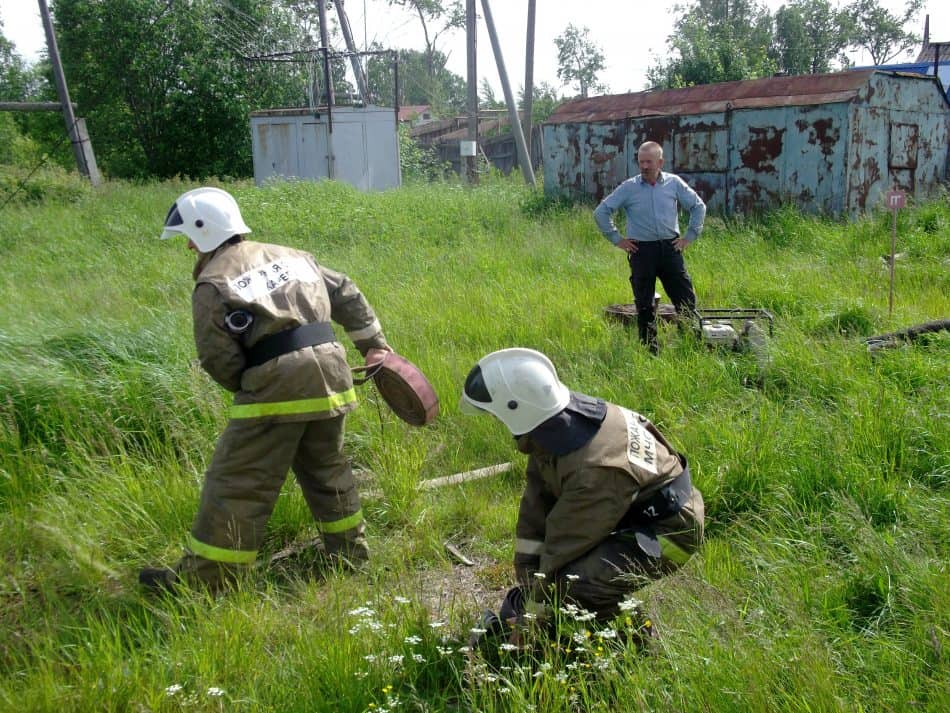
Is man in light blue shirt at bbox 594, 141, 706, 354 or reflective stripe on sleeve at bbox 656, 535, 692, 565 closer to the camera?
reflective stripe on sleeve at bbox 656, 535, 692, 565

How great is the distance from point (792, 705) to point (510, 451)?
A: 9.29 feet

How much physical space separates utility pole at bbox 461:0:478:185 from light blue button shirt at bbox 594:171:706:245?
A: 1409 centimetres

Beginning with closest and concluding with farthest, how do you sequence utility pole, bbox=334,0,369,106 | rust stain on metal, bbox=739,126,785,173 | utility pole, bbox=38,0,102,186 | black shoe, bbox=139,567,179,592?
black shoe, bbox=139,567,179,592
rust stain on metal, bbox=739,126,785,173
utility pole, bbox=38,0,102,186
utility pole, bbox=334,0,369,106

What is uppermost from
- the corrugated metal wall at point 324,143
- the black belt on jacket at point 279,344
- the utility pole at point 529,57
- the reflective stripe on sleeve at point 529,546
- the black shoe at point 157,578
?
the utility pole at point 529,57

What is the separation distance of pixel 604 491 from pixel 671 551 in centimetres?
41

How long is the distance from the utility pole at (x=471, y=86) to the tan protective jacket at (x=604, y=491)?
60.8 feet

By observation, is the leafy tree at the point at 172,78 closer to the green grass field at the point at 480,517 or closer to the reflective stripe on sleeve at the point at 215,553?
the green grass field at the point at 480,517

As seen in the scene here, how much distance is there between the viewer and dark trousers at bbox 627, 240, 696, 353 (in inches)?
271

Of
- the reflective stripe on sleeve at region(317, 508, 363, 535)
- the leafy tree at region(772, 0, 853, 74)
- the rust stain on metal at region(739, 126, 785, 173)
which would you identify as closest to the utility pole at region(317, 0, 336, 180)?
the rust stain on metal at region(739, 126, 785, 173)

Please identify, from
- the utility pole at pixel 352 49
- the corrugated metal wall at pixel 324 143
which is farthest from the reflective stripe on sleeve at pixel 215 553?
the utility pole at pixel 352 49

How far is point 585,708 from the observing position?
2.60 meters

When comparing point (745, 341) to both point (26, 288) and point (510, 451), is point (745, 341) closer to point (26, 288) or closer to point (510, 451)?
point (510, 451)

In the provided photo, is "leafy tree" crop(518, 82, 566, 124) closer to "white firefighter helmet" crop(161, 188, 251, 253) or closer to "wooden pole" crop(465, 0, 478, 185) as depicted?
"wooden pole" crop(465, 0, 478, 185)

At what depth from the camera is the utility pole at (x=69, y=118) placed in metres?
18.2
